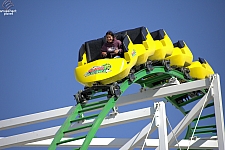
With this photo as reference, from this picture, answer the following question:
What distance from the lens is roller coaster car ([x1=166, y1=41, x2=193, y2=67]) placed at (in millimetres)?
9266

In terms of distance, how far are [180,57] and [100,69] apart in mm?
1659

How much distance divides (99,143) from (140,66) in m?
1.26

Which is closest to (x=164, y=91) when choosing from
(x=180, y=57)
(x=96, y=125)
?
(x=180, y=57)

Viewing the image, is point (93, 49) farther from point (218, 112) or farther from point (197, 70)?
point (218, 112)

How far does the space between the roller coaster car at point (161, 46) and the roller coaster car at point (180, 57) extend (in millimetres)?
155

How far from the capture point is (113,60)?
814 cm

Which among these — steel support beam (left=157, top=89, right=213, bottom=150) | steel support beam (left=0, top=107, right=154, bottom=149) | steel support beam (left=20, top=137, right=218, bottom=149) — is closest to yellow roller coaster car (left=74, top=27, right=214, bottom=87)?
steel support beam (left=0, top=107, right=154, bottom=149)

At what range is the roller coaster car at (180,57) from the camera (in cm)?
927

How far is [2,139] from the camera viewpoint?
28.3 feet

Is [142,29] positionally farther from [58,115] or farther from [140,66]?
[58,115]

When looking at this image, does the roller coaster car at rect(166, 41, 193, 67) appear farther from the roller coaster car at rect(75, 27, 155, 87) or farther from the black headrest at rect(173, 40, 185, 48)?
the roller coaster car at rect(75, 27, 155, 87)

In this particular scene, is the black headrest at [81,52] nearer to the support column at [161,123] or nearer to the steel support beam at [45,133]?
the steel support beam at [45,133]

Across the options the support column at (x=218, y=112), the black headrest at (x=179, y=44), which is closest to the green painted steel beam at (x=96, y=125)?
the support column at (x=218, y=112)

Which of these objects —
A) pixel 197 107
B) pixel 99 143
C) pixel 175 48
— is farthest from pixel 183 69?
pixel 99 143
